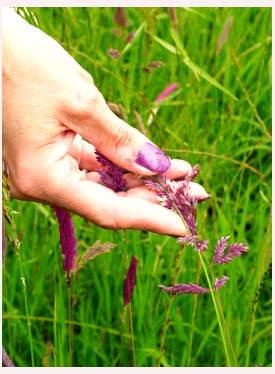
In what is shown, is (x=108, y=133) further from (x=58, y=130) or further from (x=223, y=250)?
(x=223, y=250)

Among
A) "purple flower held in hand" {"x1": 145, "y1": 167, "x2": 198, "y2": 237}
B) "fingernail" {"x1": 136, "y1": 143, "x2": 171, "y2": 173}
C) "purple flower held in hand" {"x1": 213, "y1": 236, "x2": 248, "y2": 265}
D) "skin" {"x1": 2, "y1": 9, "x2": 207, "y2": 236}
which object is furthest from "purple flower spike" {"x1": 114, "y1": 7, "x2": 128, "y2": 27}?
"purple flower held in hand" {"x1": 213, "y1": 236, "x2": 248, "y2": 265}

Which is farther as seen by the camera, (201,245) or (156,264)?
(156,264)

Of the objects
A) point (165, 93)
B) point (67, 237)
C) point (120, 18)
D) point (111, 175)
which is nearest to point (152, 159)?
point (111, 175)

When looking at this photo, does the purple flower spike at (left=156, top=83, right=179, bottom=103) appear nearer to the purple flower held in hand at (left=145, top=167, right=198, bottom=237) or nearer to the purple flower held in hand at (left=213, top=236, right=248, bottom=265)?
the purple flower held in hand at (left=145, top=167, right=198, bottom=237)

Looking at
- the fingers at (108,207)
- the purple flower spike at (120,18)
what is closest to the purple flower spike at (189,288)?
the fingers at (108,207)

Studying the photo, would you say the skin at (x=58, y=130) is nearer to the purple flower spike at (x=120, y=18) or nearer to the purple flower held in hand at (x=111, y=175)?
the purple flower held in hand at (x=111, y=175)

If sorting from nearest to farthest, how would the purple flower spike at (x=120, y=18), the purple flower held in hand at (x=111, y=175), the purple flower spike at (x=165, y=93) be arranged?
the purple flower held in hand at (x=111, y=175) → the purple flower spike at (x=165, y=93) → the purple flower spike at (x=120, y=18)
